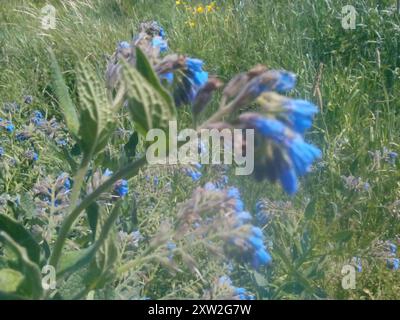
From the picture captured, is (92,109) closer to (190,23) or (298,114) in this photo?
(298,114)

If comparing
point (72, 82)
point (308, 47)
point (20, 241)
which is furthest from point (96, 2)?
point (20, 241)

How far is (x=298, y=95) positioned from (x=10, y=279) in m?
2.23

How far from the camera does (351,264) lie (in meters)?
2.09

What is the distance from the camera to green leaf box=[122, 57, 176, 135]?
1020 millimetres

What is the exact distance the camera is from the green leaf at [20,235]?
48.5 inches

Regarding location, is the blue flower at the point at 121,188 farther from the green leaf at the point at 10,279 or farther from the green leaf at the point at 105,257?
the green leaf at the point at 10,279

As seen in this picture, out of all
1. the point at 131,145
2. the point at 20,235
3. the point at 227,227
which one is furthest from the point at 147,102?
the point at 131,145

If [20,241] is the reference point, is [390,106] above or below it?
above

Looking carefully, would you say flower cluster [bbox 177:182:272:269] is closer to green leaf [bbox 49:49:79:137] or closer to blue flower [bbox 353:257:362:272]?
green leaf [bbox 49:49:79:137]

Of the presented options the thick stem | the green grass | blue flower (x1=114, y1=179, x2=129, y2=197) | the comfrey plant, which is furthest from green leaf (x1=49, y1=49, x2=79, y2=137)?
blue flower (x1=114, y1=179, x2=129, y2=197)

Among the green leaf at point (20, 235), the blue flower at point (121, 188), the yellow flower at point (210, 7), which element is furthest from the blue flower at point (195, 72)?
the yellow flower at point (210, 7)

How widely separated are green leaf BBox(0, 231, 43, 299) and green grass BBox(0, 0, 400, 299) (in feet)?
1.37

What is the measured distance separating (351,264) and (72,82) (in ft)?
7.64

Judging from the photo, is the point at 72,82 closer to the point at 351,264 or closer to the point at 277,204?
the point at 277,204
